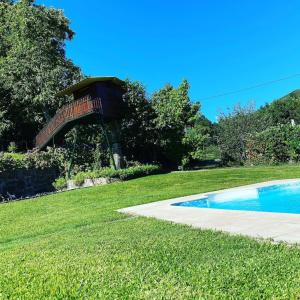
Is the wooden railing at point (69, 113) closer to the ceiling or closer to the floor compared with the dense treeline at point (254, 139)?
closer to the ceiling

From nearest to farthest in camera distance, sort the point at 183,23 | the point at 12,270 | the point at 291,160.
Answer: the point at 12,270 → the point at 291,160 → the point at 183,23

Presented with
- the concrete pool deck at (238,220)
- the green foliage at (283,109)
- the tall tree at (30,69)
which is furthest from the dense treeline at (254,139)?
the green foliage at (283,109)

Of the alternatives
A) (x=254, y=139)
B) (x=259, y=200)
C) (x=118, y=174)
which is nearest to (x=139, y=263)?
(x=259, y=200)

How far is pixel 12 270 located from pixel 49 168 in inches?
759

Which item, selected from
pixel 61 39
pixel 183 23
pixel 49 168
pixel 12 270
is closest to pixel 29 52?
pixel 61 39

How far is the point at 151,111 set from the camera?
86.5 ft

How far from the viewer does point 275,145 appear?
907 inches

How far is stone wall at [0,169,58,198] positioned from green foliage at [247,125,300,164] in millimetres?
12220

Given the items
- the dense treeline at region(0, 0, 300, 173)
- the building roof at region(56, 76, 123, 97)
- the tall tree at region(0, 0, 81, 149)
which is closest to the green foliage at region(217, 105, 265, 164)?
the dense treeline at region(0, 0, 300, 173)

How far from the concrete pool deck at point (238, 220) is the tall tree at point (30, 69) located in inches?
811

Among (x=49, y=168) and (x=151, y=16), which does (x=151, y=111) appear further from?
(x=151, y=16)

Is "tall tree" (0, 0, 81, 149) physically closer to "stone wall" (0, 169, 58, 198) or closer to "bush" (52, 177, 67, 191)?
"stone wall" (0, 169, 58, 198)

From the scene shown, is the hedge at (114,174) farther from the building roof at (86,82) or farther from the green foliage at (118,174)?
the building roof at (86,82)

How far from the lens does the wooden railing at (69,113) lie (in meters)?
21.6
